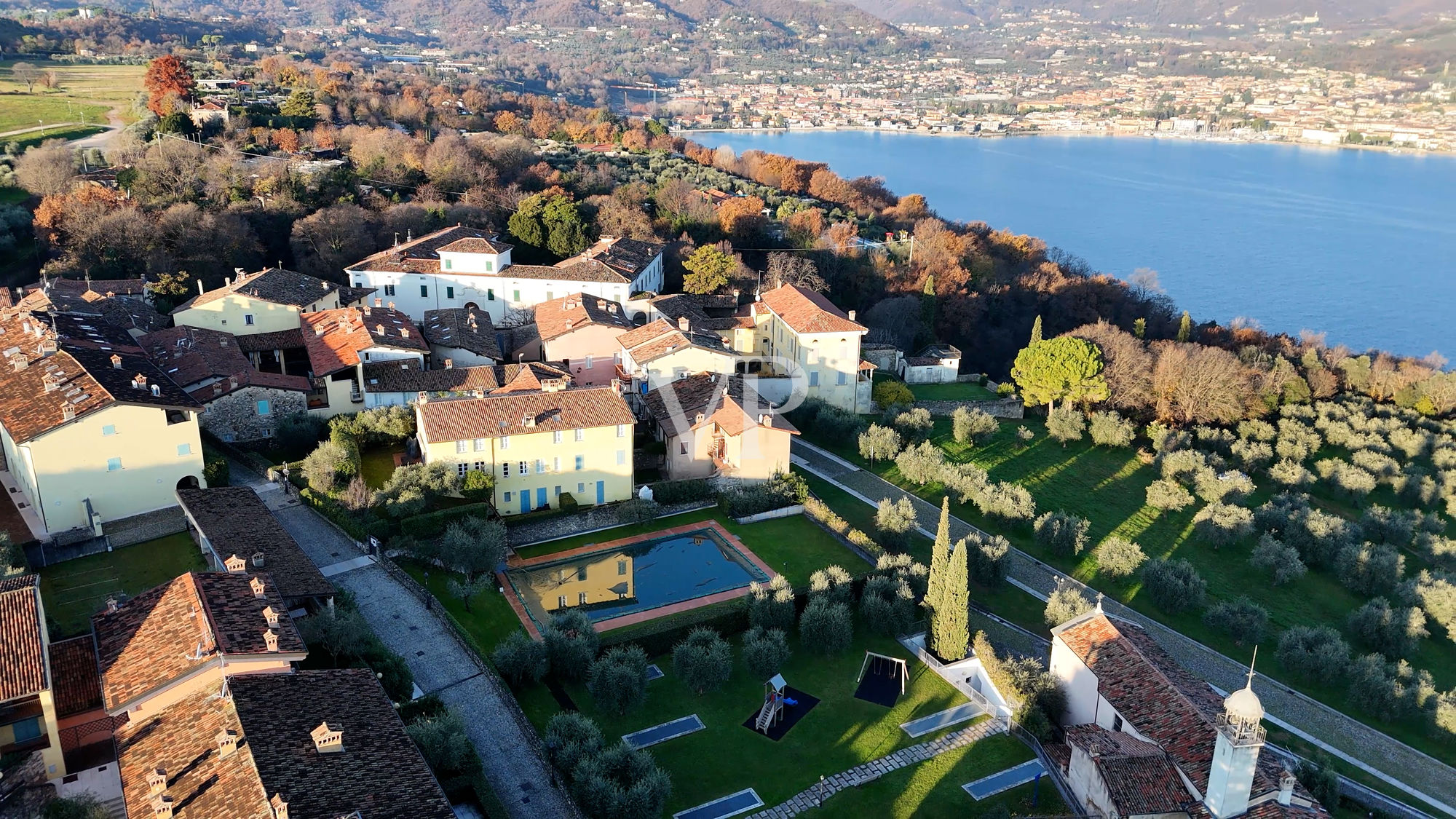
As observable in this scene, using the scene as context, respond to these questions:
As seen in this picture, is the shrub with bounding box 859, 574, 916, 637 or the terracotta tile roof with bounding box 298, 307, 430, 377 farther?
the terracotta tile roof with bounding box 298, 307, 430, 377

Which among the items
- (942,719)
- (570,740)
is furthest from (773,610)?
(570,740)

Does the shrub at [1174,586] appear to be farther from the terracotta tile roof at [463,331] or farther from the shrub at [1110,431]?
the terracotta tile roof at [463,331]

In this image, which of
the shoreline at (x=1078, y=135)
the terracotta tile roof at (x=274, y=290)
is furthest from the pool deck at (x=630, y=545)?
the shoreline at (x=1078, y=135)

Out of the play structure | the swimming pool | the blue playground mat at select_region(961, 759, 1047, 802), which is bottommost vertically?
the blue playground mat at select_region(961, 759, 1047, 802)

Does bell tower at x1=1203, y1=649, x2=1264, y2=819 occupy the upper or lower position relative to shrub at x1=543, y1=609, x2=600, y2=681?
upper

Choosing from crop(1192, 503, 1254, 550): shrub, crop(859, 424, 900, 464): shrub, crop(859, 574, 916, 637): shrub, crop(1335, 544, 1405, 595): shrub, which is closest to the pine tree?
crop(859, 574, 916, 637): shrub

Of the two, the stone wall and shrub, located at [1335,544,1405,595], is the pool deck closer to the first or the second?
the stone wall
